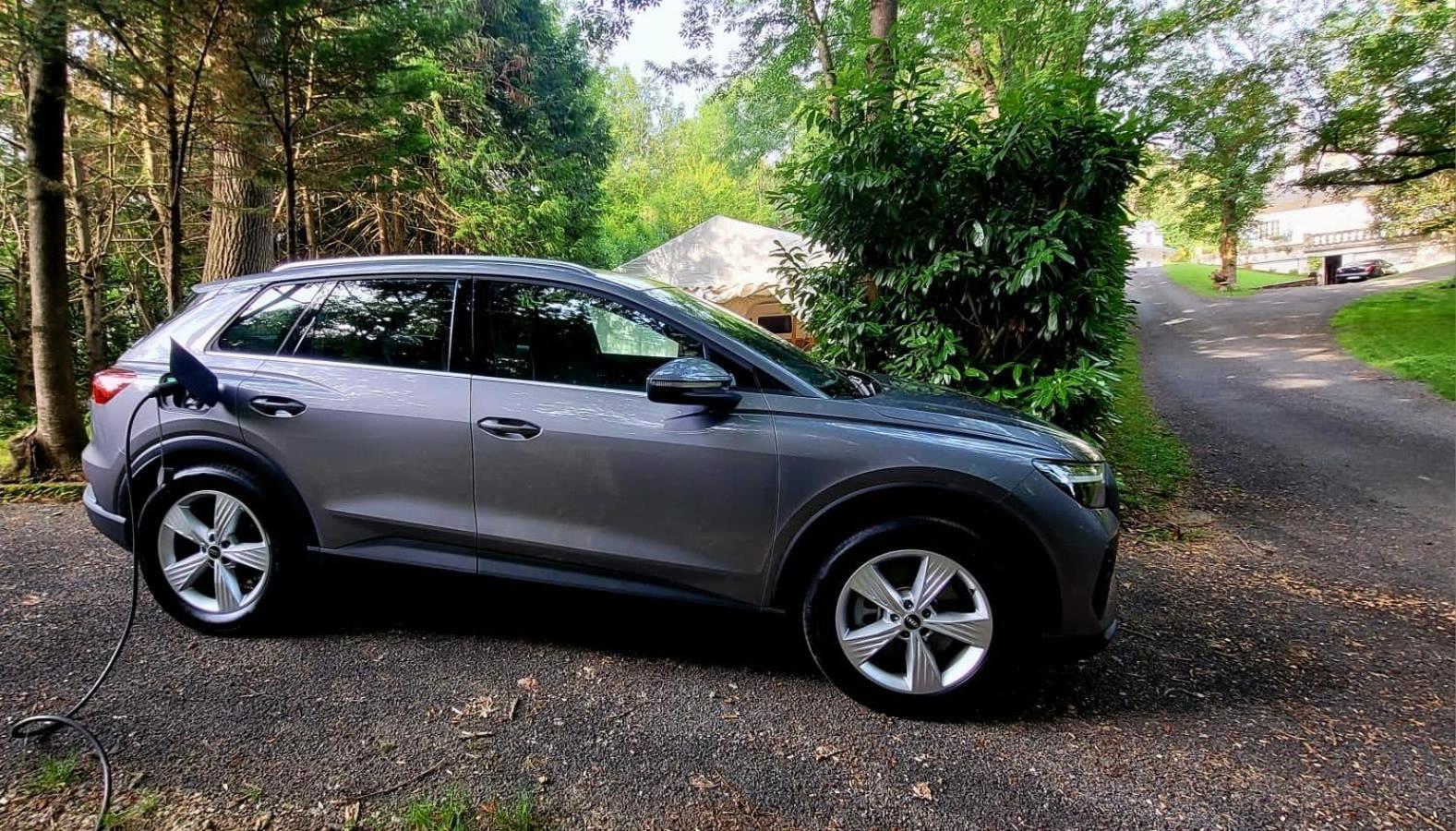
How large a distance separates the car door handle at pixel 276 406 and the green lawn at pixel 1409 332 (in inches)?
468

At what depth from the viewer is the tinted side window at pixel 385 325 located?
2738mm

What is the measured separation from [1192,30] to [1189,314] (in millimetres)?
8727

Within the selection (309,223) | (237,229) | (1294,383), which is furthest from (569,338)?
(1294,383)

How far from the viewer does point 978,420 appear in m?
2.54

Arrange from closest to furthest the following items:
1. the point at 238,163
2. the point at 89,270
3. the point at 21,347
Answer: the point at 238,163 < the point at 89,270 < the point at 21,347

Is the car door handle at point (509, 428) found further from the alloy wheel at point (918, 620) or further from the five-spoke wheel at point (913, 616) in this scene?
the alloy wheel at point (918, 620)

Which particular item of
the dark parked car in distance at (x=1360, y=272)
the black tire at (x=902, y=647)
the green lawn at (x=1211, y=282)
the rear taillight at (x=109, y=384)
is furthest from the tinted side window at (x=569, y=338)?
the dark parked car in distance at (x=1360, y=272)

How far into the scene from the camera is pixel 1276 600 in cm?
347

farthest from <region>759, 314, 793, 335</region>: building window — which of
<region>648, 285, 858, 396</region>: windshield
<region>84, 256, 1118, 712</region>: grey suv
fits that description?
<region>84, 256, 1118, 712</region>: grey suv

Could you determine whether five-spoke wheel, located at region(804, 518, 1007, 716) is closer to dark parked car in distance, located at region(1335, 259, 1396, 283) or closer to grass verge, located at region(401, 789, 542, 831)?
grass verge, located at region(401, 789, 542, 831)

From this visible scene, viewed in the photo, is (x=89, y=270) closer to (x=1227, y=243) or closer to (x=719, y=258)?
(x=719, y=258)

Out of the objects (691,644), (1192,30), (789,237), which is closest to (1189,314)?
(1192,30)

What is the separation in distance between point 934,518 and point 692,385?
963 millimetres

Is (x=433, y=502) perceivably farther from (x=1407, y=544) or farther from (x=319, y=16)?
(x=1407, y=544)
